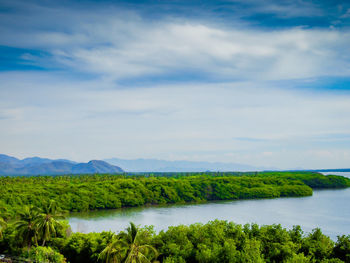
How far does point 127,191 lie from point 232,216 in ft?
88.4

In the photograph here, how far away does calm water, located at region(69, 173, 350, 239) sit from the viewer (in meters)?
51.7

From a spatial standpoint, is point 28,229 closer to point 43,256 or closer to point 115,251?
point 43,256

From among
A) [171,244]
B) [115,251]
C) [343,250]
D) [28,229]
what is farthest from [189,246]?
[28,229]

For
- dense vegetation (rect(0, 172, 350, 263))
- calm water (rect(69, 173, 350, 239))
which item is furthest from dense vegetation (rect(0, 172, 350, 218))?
dense vegetation (rect(0, 172, 350, 263))

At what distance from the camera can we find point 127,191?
7700 centimetres

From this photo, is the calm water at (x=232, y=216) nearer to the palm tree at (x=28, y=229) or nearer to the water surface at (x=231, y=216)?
→ the water surface at (x=231, y=216)

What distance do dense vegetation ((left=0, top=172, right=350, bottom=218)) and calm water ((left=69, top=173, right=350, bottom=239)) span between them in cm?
385

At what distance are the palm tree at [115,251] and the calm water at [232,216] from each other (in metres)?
25.9

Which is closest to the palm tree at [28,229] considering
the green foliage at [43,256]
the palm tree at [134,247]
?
the green foliage at [43,256]

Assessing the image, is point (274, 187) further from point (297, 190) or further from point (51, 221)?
point (51, 221)

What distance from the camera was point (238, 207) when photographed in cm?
7275

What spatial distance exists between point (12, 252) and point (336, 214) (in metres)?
53.8

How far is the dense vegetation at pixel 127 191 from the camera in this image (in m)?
65.7

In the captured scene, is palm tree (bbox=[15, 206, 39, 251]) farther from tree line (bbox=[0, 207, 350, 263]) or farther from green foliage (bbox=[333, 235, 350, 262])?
green foliage (bbox=[333, 235, 350, 262])
